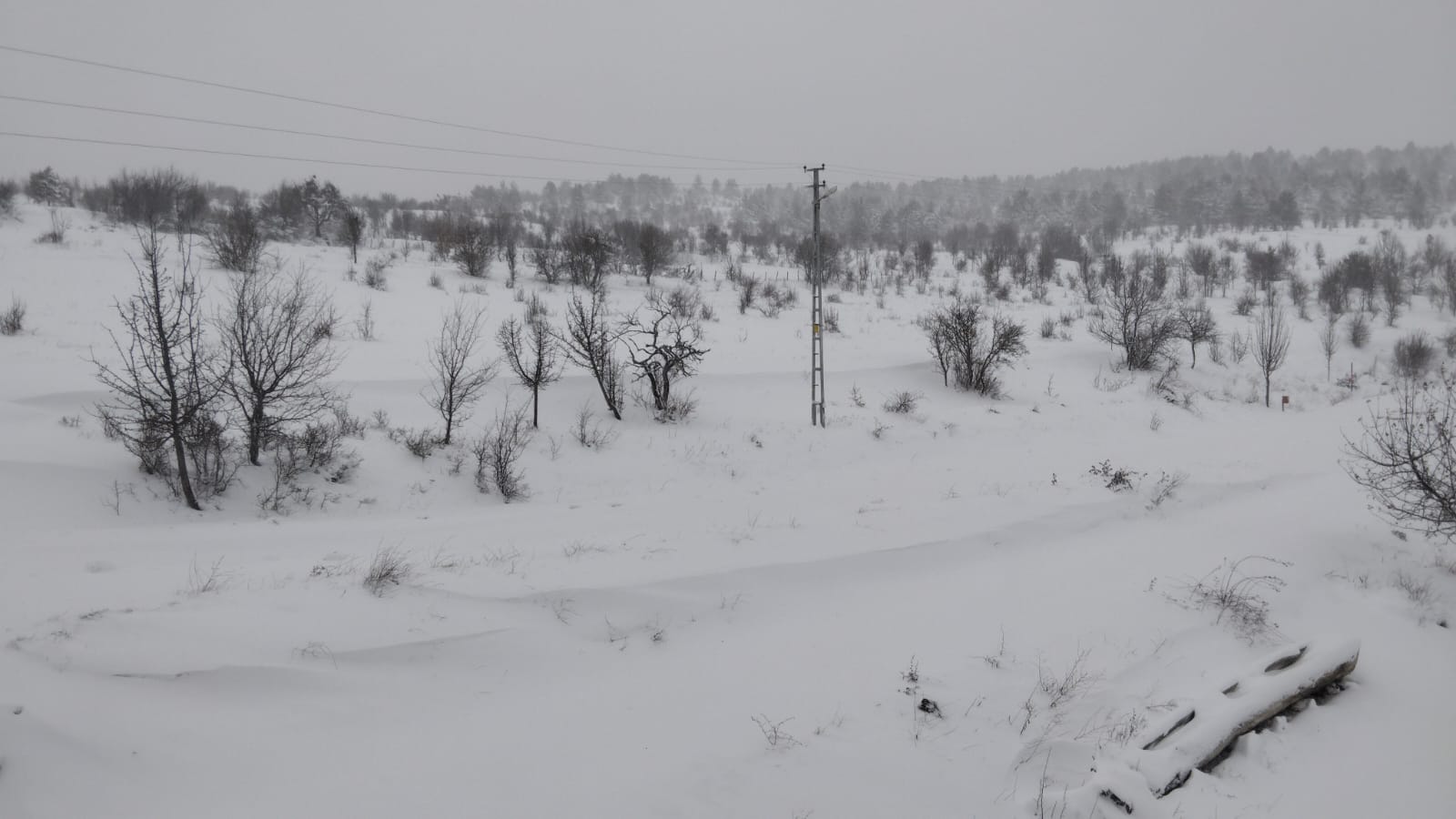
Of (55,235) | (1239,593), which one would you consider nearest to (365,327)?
(55,235)

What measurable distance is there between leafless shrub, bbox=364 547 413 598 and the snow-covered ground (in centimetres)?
19

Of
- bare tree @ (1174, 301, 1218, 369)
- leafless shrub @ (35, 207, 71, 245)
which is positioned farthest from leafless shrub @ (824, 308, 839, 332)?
leafless shrub @ (35, 207, 71, 245)

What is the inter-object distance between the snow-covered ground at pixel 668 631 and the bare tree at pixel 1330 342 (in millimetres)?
13638

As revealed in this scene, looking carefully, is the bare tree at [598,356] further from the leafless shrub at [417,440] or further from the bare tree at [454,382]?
the leafless shrub at [417,440]

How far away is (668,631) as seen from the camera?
6410 millimetres

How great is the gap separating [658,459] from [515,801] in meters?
8.09

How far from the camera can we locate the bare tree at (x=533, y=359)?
12938 mm

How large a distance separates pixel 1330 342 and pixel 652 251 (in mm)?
25705

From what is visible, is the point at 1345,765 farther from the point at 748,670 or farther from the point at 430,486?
the point at 430,486

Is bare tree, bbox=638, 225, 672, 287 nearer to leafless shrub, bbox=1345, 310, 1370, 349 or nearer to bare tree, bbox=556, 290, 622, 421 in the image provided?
bare tree, bbox=556, 290, 622, 421

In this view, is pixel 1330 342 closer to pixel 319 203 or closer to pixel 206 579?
pixel 206 579

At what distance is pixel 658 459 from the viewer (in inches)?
481

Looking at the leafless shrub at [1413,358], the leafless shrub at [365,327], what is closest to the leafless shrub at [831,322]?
the leafless shrub at [365,327]

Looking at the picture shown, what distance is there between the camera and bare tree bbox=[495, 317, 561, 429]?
1294 centimetres
